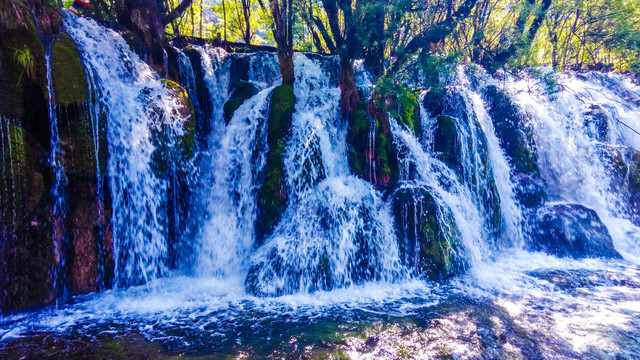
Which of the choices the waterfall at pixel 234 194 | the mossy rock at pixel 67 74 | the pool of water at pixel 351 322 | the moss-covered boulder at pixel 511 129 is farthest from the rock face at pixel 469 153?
the mossy rock at pixel 67 74

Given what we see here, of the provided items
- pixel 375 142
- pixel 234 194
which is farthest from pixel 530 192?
pixel 234 194

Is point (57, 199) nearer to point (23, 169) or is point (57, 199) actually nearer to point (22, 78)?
point (23, 169)

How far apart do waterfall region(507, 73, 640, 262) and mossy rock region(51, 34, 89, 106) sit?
12.2 meters

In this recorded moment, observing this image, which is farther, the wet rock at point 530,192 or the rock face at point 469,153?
the wet rock at point 530,192

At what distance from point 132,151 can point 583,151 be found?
51.3ft

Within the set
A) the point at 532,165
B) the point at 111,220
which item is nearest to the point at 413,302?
the point at 111,220

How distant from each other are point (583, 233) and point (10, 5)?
1450 cm

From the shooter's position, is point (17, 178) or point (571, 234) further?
point (571, 234)

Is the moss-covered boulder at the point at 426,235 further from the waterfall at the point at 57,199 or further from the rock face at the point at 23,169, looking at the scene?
the rock face at the point at 23,169

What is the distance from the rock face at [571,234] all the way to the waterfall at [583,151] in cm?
111

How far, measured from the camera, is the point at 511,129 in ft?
40.1

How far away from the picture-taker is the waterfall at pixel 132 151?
6.93 metres

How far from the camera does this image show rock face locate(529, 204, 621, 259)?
29.6 feet

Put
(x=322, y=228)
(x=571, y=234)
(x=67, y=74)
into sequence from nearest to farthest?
(x=67, y=74)
(x=322, y=228)
(x=571, y=234)
